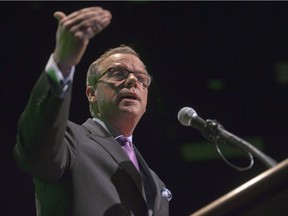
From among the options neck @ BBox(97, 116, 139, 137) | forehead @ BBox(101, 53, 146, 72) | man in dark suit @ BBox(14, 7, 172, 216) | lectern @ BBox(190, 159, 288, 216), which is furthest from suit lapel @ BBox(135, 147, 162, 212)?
lectern @ BBox(190, 159, 288, 216)

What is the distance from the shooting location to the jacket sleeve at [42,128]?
113cm

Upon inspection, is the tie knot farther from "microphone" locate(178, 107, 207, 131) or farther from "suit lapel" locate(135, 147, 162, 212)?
"microphone" locate(178, 107, 207, 131)

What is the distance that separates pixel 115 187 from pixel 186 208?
7.57 ft

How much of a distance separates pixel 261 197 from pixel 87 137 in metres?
0.77

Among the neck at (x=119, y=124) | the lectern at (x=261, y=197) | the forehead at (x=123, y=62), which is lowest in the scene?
the neck at (x=119, y=124)

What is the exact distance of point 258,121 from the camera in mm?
3707

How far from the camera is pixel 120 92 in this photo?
183 centimetres

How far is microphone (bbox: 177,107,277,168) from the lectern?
0.32 meters

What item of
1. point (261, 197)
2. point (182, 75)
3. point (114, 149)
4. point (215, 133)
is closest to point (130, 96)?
point (114, 149)

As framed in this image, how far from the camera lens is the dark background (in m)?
3.47

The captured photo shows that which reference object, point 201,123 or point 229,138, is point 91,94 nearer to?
point 201,123

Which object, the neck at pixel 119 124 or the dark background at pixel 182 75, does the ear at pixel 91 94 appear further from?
the dark background at pixel 182 75

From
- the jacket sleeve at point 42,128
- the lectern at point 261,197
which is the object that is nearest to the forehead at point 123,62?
the jacket sleeve at point 42,128

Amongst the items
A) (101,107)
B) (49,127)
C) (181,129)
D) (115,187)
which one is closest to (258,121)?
(181,129)
